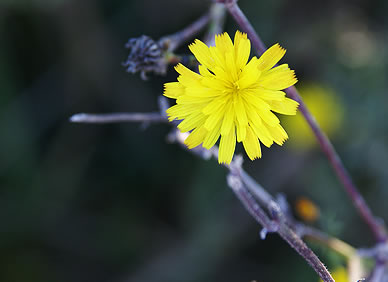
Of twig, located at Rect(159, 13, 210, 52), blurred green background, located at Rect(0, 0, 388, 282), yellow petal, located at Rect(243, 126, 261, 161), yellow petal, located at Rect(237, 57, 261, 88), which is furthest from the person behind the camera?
blurred green background, located at Rect(0, 0, 388, 282)

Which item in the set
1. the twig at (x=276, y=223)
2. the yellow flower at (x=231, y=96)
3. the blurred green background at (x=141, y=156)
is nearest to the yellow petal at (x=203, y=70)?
the yellow flower at (x=231, y=96)

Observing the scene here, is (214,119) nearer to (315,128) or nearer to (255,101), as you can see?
(255,101)

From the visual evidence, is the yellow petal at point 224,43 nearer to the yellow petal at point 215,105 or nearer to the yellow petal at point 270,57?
the yellow petal at point 270,57

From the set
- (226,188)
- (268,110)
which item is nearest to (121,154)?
(226,188)

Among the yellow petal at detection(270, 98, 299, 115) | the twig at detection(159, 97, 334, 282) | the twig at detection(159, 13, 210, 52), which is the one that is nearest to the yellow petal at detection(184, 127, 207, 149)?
the twig at detection(159, 97, 334, 282)

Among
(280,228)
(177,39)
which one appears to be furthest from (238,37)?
(280,228)

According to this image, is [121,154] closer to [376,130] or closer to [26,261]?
[26,261]

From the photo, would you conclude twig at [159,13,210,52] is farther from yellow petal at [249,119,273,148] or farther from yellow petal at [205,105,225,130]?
yellow petal at [249,119,273,148]
